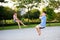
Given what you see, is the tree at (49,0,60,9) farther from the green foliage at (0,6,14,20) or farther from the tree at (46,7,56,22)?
the green foliage at (0,6,14,20)

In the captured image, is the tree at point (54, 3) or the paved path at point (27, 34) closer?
the paved path at point (27, 34)

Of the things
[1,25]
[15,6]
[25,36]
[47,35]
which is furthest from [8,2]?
[47,35]

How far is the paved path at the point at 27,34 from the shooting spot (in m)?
3.82

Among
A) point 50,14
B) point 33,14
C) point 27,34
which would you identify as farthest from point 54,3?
point 27,34

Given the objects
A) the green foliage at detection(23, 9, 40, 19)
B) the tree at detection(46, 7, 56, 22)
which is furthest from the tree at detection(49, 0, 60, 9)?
the green foliage at detection(23, 9, 40, 19)

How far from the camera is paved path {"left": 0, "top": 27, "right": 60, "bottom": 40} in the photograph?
3.82m

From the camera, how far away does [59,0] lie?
13.1 feet

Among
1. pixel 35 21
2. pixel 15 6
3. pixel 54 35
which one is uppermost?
pixel 15 6

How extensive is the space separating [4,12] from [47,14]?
756mm

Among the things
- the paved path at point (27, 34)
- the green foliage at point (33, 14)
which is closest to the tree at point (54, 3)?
the green foliage at point (33, 14)

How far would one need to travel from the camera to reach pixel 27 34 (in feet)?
12.7

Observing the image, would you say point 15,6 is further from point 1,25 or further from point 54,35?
point 54,35

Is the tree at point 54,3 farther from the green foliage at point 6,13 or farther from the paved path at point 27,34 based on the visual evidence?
the green foliage at point 6,13

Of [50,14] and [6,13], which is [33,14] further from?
[6,13]
